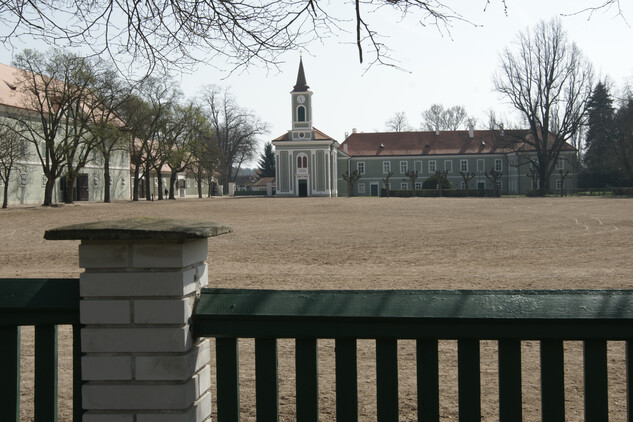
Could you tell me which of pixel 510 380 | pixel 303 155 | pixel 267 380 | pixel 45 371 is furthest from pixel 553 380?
pixel 303 155

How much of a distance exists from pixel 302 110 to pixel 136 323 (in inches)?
3169

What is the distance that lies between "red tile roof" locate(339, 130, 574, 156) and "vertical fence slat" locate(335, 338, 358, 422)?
9227 centimetres

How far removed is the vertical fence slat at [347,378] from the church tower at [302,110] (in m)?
79.9

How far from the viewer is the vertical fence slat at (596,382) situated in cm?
230

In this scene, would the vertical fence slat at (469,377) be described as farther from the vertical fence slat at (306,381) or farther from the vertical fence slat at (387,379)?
the vertical fence slat at (306,381)

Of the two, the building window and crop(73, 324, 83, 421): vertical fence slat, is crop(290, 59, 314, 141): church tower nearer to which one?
the building window

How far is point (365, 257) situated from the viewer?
16016mm

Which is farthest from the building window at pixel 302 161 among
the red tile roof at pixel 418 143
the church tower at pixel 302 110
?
the red tile roof at pixel 418 143

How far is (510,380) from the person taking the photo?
2.33m

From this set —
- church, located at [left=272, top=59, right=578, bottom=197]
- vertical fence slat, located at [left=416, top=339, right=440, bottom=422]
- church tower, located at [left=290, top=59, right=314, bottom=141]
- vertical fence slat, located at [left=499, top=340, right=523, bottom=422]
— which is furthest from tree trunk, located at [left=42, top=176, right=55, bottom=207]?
vertical fence slat, located at [left=499, top=340, right=523, bottom=422]

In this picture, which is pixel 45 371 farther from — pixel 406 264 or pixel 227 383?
pixel 406 264

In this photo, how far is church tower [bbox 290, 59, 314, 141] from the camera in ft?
266

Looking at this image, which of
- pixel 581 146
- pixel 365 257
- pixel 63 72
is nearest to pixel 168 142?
pixel 63 72

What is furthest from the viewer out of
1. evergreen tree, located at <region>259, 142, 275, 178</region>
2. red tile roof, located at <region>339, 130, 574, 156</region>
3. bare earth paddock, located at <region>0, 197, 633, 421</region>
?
evergreen tree, located at <region>259, 142, 275, 178</region>
